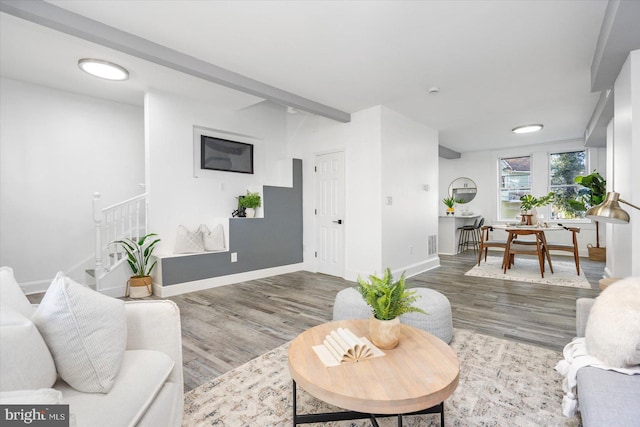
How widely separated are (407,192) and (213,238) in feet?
10.2

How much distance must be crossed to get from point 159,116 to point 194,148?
0.65 m

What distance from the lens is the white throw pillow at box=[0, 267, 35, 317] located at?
1.12 m

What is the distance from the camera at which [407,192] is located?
5.04 m

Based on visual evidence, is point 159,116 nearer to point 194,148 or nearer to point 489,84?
point 194,148

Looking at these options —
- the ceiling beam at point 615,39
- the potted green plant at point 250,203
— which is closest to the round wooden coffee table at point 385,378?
the ceiling beam at point 615,39

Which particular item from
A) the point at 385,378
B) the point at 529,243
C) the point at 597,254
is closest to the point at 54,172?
the point at 385,378

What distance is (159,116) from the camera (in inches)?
164

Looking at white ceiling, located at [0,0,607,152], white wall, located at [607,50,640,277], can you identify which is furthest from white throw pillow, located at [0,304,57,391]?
white wall, located at [607,50,640,277]

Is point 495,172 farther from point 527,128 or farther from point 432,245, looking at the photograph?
point 432,245

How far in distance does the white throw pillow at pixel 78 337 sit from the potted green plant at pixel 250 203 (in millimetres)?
3777

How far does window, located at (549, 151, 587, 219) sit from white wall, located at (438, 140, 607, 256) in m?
0.12

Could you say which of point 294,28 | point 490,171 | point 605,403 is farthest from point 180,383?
point 490,171

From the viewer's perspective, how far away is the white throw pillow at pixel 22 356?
85 cm

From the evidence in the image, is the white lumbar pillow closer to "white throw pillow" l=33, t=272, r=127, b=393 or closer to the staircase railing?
"white throw pillow" l=33, t=272, r=127, b=393
